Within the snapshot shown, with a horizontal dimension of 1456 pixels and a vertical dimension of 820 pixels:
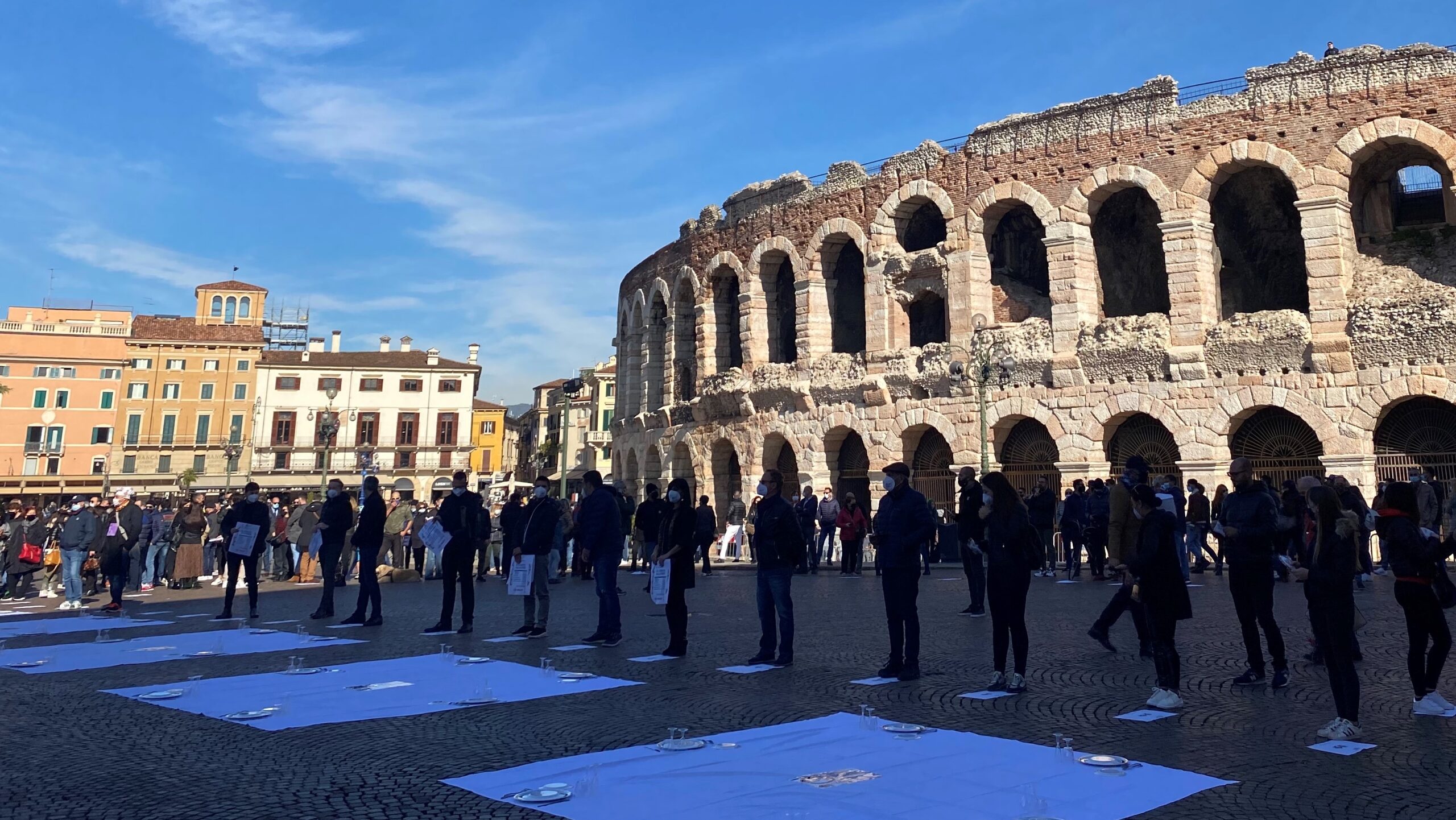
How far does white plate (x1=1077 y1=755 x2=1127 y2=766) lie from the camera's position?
192 inches

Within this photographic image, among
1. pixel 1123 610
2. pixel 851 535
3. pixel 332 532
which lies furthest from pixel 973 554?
pixel 332 532

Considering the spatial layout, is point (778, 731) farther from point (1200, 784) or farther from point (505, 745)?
point (1200, 784)

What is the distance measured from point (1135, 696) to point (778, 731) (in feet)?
8.59

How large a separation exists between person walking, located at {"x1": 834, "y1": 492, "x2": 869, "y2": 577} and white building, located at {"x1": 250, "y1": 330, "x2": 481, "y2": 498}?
45192 mm

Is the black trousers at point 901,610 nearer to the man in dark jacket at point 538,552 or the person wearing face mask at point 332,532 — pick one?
the man in dark jacket at point 538,552

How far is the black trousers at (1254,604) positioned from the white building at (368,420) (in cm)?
5707

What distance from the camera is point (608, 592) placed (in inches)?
383

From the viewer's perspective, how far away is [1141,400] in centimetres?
2081

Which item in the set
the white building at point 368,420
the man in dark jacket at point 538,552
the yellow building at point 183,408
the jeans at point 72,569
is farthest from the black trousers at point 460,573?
the yellow building at point 183,408

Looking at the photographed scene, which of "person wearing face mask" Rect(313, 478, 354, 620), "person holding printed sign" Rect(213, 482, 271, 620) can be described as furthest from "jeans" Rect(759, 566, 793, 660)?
"person holding printed sign" Rect(213, 482, 271, 620)

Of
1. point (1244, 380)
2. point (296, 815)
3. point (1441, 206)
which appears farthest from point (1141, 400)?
point (296, 815)

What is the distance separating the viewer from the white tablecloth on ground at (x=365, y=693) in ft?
21.4

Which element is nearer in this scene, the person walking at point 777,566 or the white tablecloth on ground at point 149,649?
the person walking at point 777,566

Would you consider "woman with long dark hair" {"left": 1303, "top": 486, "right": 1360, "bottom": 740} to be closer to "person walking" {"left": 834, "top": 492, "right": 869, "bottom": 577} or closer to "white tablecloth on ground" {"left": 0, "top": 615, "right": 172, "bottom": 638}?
"white tablecloth on ground" {"left": 0, "top": 615, "right": 172, "bottom": 638}
